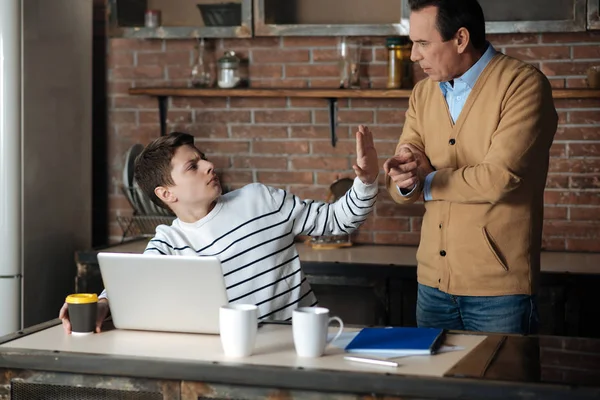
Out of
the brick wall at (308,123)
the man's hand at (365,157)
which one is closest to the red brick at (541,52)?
the brick wall at (308,123)

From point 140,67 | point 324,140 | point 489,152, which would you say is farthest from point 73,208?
point 489,152

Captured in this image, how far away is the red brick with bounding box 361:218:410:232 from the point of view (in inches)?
157

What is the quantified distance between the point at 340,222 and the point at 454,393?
0.89 meters

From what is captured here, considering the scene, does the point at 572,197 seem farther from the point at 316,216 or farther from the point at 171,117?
the point at 171,117

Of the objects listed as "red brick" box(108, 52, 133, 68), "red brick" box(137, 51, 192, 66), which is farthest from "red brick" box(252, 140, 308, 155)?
"red brick" box(108, 52, 133, 68)

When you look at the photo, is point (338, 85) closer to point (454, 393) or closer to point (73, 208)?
point (73, 208)

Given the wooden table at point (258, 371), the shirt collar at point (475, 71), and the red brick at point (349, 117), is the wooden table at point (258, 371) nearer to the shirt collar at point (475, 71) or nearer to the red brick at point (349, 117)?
the shirt collar at point (475, 71)

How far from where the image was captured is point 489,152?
2494 mm

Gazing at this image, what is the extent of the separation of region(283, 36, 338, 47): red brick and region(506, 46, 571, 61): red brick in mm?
738

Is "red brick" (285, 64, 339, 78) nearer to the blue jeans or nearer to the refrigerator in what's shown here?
the refrigerator

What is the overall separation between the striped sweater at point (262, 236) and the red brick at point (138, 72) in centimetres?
171

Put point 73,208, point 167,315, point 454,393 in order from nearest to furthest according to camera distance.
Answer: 1. point 454,393
2. point 167,315
3. point 73,208

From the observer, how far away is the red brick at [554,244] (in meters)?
3.83

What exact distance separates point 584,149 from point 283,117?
1.26m
